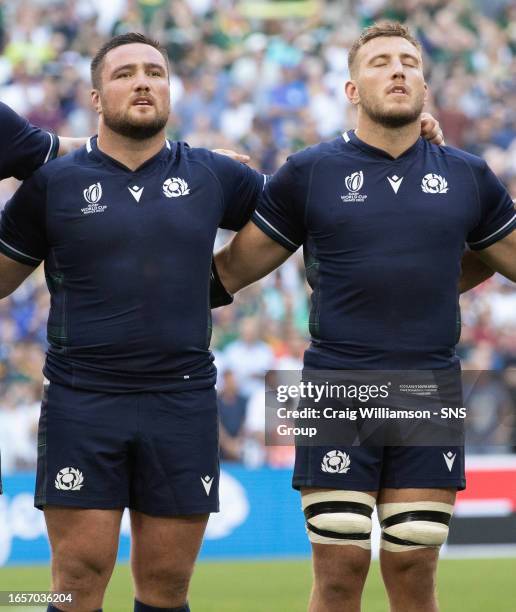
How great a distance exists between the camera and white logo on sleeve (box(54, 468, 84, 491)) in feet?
16.9

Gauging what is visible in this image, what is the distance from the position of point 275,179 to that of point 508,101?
38.8 ft

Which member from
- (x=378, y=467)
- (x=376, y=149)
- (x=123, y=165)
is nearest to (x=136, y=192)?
(x=123, y=165)

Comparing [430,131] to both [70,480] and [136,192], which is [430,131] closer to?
[136,192]

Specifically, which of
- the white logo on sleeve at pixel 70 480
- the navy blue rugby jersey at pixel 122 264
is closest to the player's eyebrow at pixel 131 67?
the navy blue rugby jersey at pixel 122 264

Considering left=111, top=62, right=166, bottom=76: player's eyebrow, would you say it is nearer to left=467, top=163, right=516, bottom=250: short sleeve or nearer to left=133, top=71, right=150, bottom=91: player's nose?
left=133, top=71, right=150, bottom=91: player's nose

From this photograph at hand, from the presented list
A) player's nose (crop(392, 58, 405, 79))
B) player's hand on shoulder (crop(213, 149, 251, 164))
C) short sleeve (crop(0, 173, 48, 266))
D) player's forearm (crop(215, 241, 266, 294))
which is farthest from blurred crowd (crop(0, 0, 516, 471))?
player's nose (crop(392, 58, 405, 79))

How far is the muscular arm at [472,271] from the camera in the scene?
586 cm

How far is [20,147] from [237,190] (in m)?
0.94

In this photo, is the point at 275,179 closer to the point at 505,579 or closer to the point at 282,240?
the point at 282,240

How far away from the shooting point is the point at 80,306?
5.27 metres

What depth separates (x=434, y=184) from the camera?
543cm

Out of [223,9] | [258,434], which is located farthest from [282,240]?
[223,9]

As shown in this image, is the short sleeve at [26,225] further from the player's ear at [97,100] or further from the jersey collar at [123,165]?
the player's ear at [97,100]

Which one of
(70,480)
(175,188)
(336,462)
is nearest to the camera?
(70,480)
